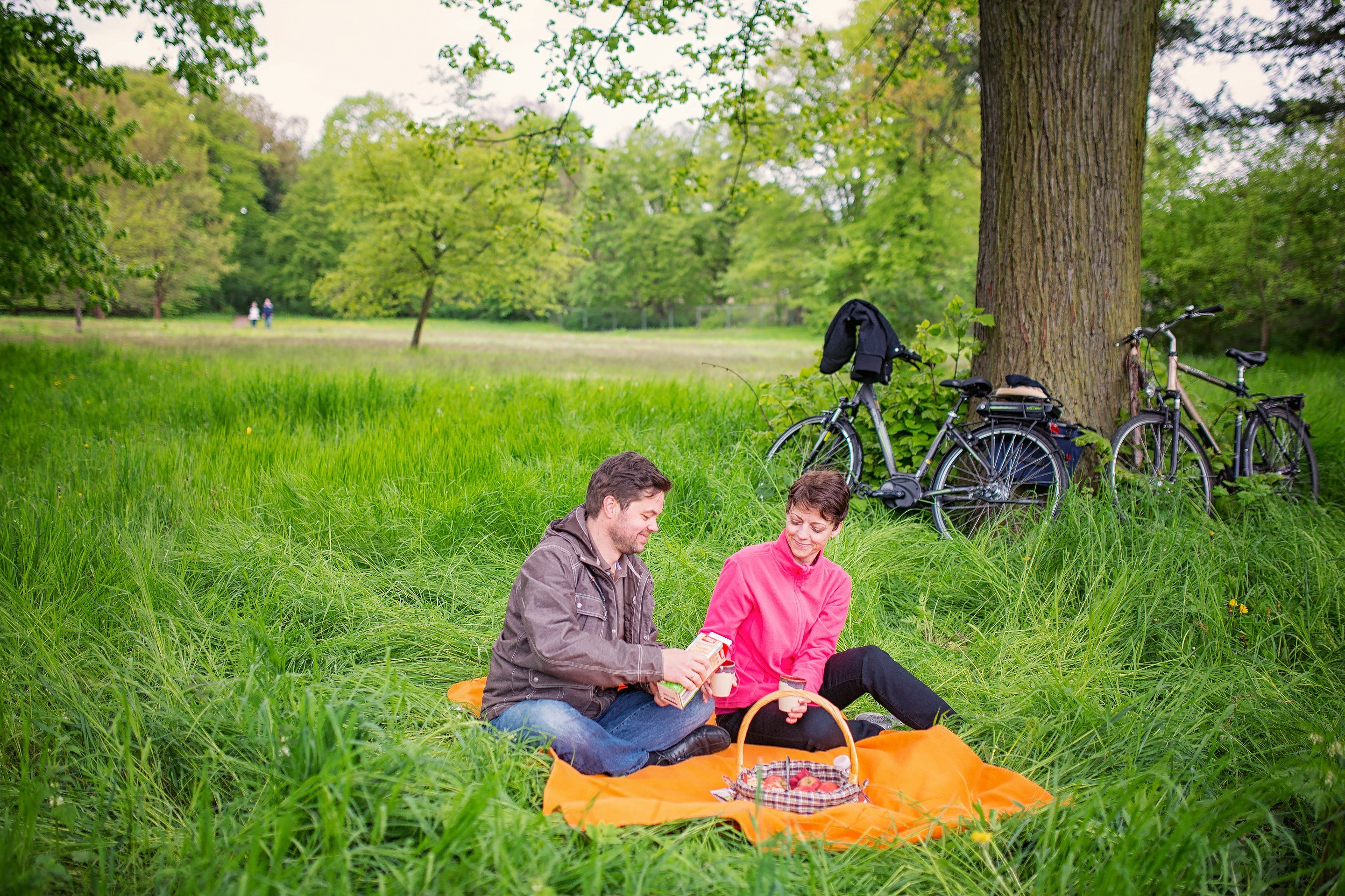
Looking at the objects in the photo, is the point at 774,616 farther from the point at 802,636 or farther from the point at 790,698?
the point at 790,698

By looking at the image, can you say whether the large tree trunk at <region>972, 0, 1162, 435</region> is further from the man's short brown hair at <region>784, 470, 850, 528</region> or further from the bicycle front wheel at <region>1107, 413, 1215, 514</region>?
the man's short brown hair at <region>784, 470, 850, 528</region>

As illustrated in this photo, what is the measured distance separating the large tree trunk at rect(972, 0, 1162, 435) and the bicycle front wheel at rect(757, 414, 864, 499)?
1256 millimetres

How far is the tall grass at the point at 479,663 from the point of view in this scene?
2145 millimetres

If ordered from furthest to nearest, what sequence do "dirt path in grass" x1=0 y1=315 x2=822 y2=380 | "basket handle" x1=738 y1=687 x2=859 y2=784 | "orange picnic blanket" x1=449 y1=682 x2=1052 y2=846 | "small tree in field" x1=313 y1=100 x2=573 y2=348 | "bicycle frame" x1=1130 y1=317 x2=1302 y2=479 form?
1. "small tree in field" x1=313 y1=100 x2=573 y2=348
2. "dirt path in grass" x1=0 y1=315 x2=822 y2=380
3. "bicycle frame" x1=1130 y1=317 x2=1302 y2=479
4. "basket handle" x1=738 y1=687 x2=859 y2=784
5. "orange picnic blanket" x1=449 y1=682 x2=1052 y2=846

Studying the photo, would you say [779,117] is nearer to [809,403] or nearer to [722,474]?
[809,403]

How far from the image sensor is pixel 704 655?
9.13ft

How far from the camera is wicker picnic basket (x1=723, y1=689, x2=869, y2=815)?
2547 mm

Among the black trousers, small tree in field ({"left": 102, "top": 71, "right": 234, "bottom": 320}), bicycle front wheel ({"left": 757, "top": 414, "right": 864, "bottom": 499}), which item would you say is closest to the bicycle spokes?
bicycle front wheel ({"left": 757, "top": 414, "right": 864, "bottom": 499})

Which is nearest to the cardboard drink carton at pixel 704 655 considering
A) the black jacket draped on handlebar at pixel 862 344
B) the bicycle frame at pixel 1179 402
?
the black jacket draped on handlebar at pixel 862 344

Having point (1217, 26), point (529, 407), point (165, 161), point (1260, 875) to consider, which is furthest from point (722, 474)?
point (1217, 26)

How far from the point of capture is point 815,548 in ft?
10.1

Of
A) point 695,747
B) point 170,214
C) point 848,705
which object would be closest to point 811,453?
point 848,705

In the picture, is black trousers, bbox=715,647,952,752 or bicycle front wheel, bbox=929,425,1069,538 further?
bicycle front wheel, bbox=929,425,1069,538

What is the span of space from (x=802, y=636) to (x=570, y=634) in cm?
100
